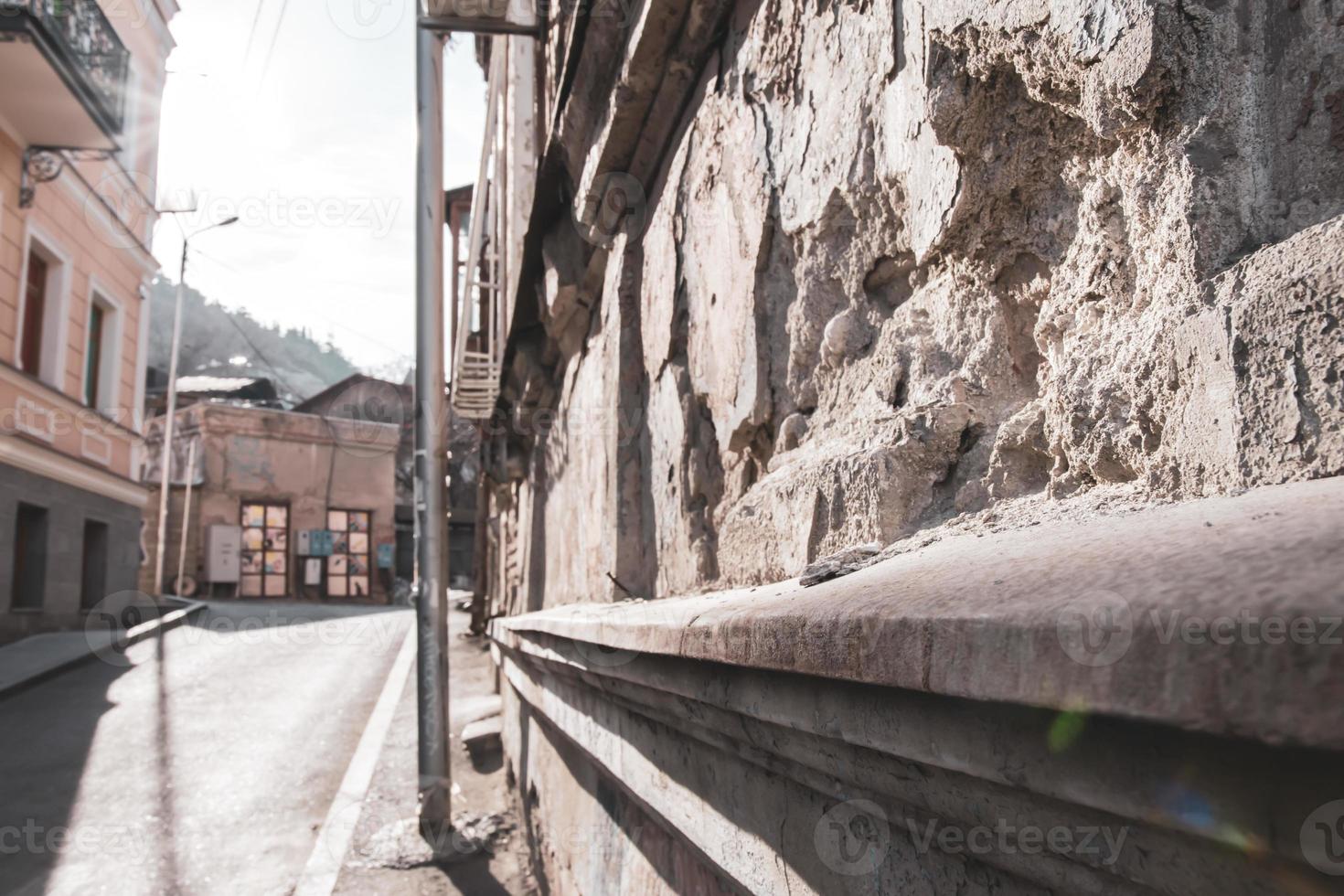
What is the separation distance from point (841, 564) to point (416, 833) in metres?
4.05

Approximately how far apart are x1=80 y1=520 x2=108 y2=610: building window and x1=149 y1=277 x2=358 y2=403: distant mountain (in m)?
33.2

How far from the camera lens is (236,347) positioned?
60594 mm

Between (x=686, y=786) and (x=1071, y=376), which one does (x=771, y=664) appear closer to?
(x=1071, y=376)

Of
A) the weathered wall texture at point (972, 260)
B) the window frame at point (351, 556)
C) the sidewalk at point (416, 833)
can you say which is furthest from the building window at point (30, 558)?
the window frame at point (351, 556)

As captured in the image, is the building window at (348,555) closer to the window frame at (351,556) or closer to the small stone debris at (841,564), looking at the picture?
the window frame at (351,556)

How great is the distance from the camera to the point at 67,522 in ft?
34.6

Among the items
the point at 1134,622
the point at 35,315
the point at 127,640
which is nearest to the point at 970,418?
the point at 1134,622

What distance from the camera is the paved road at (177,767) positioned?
4.04 m

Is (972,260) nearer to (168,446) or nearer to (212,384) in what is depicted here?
(168,446)

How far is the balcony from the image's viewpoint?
9055mm

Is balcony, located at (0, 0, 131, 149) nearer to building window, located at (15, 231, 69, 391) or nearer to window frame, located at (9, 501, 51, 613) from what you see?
building window, located at (15, 231, 69, 391)

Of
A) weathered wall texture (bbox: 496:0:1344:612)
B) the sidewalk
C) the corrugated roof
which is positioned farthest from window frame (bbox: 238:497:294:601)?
weathered wall texture (bbox: 496:0:1344:612)

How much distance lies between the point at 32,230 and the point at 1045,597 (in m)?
12.3

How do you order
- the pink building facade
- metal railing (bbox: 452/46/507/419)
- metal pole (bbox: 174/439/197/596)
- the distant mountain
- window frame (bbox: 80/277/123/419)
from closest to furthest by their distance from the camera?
metal railing (bbox: 452/46/507/419) → the pink building facade → window frame (bbox: 80/277/123/419) → metal pole (bbox: 174/439/197/596) → the distant mountain
